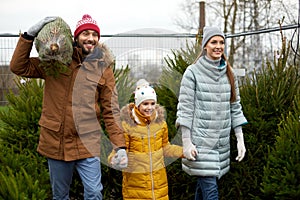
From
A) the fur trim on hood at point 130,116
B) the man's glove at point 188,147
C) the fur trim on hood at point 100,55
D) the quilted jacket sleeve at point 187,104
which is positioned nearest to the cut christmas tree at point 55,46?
the fur trim on hood at point 100,55

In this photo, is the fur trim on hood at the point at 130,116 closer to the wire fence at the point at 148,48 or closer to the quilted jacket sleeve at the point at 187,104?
the quilted jacket sleeve at the point at 187,104

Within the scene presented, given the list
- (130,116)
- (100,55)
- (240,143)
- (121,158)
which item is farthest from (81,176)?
(240,143)

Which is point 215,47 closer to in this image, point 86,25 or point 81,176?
point 86,25

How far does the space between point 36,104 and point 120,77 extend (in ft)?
2.74

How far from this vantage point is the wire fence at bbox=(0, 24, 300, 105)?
5.71 metres

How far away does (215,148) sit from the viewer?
407cm

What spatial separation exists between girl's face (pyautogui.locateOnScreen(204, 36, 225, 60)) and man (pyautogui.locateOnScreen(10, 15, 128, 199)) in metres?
0.88

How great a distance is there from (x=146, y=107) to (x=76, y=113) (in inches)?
27.4

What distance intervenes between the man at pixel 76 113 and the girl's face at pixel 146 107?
420 millimetres

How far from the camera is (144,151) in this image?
4.03m

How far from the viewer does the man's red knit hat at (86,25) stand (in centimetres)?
361

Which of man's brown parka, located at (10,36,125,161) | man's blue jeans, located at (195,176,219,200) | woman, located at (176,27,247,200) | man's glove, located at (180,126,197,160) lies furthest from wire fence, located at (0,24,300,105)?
man's blue jeans, located at (195,176,219,200)

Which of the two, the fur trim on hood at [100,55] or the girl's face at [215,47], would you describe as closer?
the fur trim on hood at [100,55]

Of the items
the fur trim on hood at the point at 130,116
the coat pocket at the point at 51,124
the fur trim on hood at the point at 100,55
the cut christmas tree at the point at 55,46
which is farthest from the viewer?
the fur trim on hood at the point at 130,116
